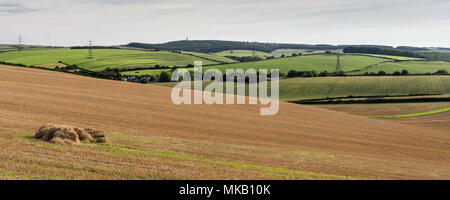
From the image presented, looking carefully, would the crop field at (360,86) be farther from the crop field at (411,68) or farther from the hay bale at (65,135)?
the hay bale at (65,135)

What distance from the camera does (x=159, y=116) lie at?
32031 mm

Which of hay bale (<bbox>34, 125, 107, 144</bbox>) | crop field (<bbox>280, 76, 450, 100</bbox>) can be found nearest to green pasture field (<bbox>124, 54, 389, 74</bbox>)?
crop field (<bbox>280, 76, 450, 100</bbox>)

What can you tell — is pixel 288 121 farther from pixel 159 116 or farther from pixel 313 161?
pixel 313 161

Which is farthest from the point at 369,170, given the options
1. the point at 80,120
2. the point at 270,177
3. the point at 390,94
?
the point at 390,94

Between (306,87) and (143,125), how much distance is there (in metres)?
76.7

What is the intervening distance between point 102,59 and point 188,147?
125851 millimetres

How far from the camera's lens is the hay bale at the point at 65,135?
17.0 m

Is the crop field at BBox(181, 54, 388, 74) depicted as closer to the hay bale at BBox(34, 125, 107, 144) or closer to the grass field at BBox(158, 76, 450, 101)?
the grass field at BBox(158, 76, 450, 101)

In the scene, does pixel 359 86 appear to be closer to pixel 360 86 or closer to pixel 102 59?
pixel 360 86

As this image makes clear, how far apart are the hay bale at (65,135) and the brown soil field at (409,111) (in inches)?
1707

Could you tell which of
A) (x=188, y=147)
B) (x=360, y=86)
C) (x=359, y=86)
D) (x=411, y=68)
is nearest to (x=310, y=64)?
(x=411, y=68)

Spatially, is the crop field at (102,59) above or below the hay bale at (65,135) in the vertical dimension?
above

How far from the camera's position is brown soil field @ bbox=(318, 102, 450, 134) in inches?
2101

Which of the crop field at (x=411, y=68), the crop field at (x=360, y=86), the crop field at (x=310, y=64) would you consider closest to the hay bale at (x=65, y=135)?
the crop field at (x=360, y=86)
